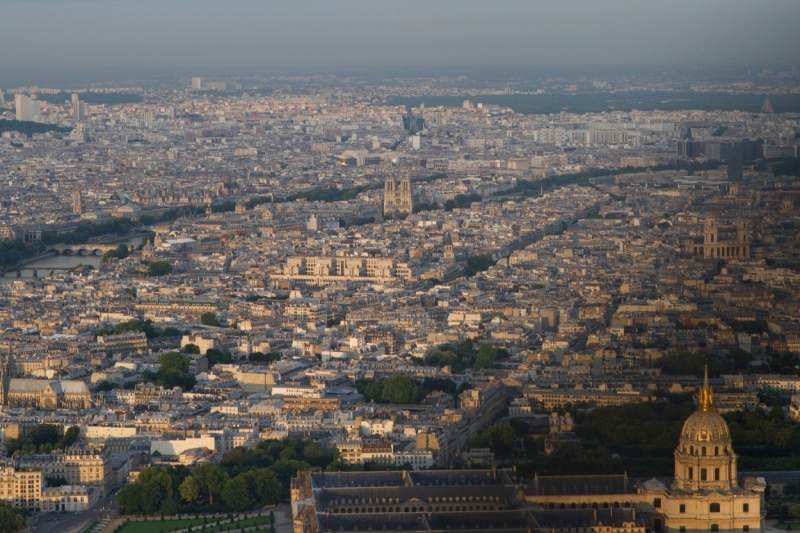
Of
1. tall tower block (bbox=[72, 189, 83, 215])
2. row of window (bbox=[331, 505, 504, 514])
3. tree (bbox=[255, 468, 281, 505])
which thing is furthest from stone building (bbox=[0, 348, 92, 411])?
tall tower block (bbox=[72, 189, 83, 215])

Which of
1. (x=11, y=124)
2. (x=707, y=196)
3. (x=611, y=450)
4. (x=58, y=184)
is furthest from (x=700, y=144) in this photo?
(x=11, y=124)

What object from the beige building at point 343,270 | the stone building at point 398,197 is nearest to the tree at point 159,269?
the beige building at point 343,270

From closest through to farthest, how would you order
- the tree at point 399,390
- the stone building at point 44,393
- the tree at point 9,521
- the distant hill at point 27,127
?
1. the tree at point 9,521
2. the tree at point 399,390
3. the stone building at point 44,393
4. the distant hill at point 27,127

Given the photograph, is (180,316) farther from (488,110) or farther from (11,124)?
(488,110)

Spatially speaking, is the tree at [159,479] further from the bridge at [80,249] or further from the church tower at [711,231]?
the bridge at [80,249]

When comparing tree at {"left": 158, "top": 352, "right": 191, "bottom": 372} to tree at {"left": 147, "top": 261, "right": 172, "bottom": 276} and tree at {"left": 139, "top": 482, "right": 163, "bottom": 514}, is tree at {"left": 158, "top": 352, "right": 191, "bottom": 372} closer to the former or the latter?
tree at {"left": 139, "top": 482, "right": 163, "bottom": 514}

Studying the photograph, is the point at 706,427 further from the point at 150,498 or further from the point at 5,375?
the point at 5,375
